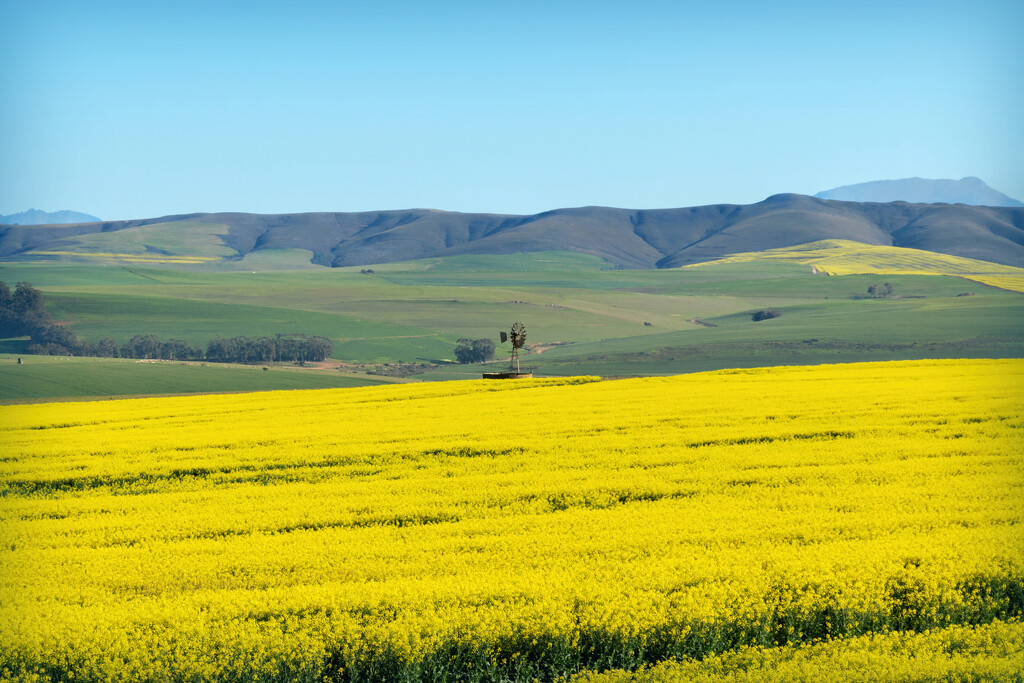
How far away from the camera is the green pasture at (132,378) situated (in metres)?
61.9

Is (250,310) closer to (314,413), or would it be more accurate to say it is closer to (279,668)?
(314,413)

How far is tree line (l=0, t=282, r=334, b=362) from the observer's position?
99.5 metres

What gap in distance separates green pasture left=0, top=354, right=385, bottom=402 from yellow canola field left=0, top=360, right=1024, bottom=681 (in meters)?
40.0

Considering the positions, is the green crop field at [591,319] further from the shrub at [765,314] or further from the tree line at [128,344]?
the tree line at [128,344]

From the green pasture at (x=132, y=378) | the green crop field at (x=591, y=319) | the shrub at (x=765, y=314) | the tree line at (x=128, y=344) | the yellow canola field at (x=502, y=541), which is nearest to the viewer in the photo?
the yellow canola field at (x=502, y=541)

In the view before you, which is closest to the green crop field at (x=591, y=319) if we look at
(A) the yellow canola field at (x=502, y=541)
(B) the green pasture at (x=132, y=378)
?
(B) the green pasture at (x=132, y=378)

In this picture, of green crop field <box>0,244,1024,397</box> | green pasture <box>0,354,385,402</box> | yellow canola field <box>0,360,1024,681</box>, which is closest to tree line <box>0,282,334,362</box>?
green crop field <box>0,244,1024,397</box>

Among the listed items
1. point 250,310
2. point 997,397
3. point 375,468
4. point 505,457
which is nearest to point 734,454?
point 505,457

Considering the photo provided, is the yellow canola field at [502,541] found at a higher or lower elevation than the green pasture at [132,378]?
higher

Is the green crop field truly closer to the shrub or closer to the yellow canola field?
the shrub

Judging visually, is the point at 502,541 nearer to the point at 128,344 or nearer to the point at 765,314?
the point at 128,344

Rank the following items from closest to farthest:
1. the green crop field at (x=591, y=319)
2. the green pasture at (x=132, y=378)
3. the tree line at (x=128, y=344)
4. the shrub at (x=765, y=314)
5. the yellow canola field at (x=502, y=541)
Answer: the yellow canola field at (x=502, y=541), the green pasture at (x=132, y=378), the green crop field at (x=591, y=319), the tree line at (x=128, y=344), the shrub at (x=765, y=314)

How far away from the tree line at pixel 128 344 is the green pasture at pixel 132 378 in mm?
16309

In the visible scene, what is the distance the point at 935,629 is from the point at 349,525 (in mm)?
8557
